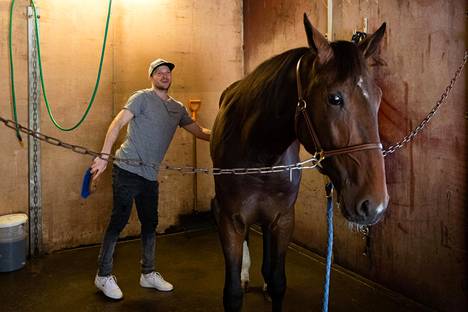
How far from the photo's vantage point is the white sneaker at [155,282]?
110 inches

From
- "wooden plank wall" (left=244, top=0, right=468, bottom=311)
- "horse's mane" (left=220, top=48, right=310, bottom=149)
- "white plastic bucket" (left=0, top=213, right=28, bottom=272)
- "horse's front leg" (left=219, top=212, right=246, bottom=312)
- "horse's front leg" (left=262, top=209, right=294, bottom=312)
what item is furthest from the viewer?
"white plastic bucket" (left=0, top=213, right=28, bottom=272)

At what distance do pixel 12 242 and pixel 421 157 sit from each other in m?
2.98

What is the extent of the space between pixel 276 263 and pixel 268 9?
262 centimetres

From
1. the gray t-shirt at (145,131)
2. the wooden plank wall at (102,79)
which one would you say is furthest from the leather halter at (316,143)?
the wooden plank wall at (102,79)

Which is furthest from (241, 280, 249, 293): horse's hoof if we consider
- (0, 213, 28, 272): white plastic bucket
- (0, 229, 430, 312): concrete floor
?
(0, 213, 28, 272): white plastic bucket

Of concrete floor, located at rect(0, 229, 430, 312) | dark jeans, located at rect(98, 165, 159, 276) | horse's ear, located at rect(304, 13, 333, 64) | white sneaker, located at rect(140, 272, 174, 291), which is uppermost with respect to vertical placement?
horse's ear, located at rect(304, 13, 333, 64)

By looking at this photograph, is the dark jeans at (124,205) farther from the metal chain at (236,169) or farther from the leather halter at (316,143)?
the leather halter at (316,143)

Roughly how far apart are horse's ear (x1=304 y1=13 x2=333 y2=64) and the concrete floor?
1744mm

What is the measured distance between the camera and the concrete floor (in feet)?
8.46

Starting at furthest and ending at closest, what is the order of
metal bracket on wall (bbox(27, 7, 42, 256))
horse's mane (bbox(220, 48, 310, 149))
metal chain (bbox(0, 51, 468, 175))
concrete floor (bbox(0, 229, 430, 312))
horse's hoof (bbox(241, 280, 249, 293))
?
metal bracket on wall (bbox(27, 7, 42, 256)) → horse's hoof (bbox(241, 280, 249, 293)) → concrete floor (bbox(0, 229, 430, 312)) → horse's mane (bbox(220, 48, 310, 149)) → metal chain (bbox(0, 51, 468, 175))

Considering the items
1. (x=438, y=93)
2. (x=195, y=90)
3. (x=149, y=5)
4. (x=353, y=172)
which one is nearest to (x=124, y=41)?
(x=149, y=5)

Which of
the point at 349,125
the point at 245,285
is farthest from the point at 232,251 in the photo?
the point at 349,125

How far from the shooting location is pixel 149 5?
379cm

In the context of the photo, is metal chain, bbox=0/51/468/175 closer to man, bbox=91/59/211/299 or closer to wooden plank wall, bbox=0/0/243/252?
man, bbox=91/59/211/299
